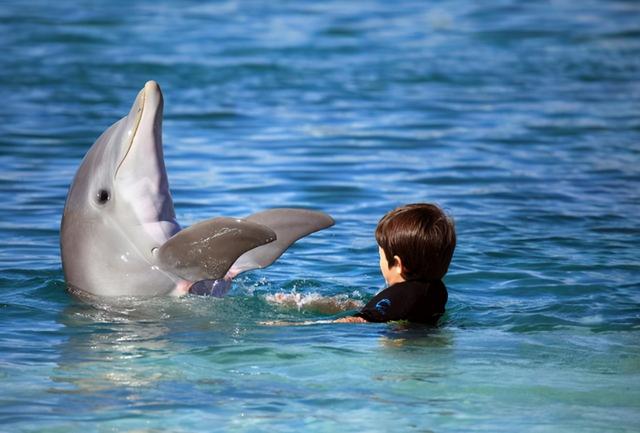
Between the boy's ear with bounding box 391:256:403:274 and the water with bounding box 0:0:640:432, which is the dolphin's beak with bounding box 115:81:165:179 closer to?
the water with bounding box 0:0:640:432

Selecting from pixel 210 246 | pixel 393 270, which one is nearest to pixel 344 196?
pixel 393 270

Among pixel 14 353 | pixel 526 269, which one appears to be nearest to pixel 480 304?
pixel 526 269

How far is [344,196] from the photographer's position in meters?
10.9

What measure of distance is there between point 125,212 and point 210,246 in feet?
2.30

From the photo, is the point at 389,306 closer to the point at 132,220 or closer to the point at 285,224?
the point at 285,224

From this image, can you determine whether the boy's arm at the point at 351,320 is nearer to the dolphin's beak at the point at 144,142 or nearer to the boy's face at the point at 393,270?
the boy's face at the point at 393,270

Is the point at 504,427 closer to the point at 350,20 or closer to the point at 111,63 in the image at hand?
the point at 111,63

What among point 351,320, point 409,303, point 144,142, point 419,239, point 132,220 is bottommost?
point 351,320

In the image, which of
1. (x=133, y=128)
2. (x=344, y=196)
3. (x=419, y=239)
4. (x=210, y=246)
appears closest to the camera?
(x=210, y=246)

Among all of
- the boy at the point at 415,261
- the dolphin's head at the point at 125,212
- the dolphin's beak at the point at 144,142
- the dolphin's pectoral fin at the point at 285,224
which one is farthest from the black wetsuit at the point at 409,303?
the dolphin's beak at the point at 144,142

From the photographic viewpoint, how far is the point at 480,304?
736cm

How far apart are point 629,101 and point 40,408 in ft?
39.2

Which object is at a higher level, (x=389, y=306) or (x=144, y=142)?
(x=144, y=142)

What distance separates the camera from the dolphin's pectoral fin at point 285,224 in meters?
6.60
